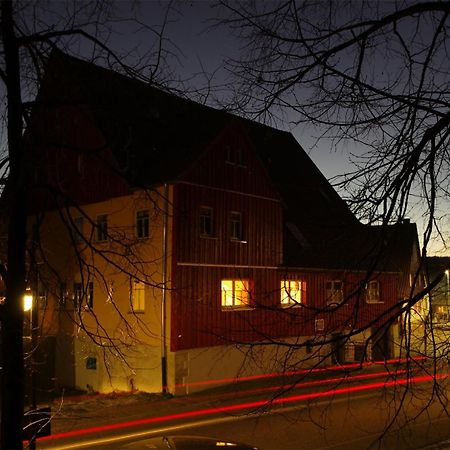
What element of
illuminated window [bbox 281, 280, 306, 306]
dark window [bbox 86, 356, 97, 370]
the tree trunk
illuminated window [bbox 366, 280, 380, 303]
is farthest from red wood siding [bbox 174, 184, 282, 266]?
the tree trunk

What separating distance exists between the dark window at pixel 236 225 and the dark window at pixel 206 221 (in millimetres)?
1305

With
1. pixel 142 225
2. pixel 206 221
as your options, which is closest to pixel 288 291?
pixel 142 225

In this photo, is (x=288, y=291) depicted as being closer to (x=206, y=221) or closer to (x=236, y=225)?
(x=206, y=221)

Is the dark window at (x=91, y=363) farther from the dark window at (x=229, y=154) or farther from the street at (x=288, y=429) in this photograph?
the dark window at (x=229, y=154)

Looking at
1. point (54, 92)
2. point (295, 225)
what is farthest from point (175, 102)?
point (295, 225)

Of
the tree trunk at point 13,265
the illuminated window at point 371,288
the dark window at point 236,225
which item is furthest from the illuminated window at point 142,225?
the tree trunk at point 13,265

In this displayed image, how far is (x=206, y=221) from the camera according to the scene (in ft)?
79.6

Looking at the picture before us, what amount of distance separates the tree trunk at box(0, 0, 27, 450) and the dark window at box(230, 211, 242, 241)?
781 inches

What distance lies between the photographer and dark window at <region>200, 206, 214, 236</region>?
2400 centimetres

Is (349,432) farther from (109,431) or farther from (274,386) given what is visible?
(274,386)

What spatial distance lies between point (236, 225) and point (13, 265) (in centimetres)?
2034

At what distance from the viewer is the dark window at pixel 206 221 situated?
24000 mm

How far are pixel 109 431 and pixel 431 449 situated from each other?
28.7ft

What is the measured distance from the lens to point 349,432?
15312 millimetres
